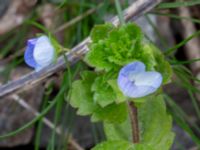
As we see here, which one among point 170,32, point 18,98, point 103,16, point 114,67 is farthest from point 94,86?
point 170,32

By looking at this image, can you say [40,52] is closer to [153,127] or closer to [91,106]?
[91,106]

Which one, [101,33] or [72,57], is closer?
[101,33]

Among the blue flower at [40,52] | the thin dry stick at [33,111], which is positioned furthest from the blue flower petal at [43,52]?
the thin dry stick at [33,111]

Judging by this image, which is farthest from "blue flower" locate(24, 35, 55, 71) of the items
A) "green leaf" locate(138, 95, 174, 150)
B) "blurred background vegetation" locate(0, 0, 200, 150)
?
"blurred background vegetation" locate(0, 0, 200, 150)

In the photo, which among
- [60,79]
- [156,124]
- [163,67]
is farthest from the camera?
[60,79]

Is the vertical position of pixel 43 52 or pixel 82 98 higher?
pixel 43 52

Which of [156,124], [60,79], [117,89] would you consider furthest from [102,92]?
[60,79]
